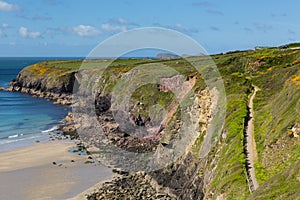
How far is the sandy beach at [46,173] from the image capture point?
4266 cm

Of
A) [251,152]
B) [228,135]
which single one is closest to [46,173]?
[228,135]

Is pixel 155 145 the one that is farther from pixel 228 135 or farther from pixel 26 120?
pixel 26 120

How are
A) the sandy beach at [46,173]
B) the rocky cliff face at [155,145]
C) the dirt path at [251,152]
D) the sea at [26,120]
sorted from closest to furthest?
the dirt path at [251,152], the rocky cliff face at [155,145], the sandy beach at [46,173], the sea at [26,120]

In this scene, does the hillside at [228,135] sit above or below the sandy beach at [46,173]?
above

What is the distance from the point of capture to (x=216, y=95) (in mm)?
44969

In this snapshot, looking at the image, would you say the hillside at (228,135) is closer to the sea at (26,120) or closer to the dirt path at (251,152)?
the dirt path at (251,152)

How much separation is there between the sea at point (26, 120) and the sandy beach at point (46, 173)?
7.44 meters

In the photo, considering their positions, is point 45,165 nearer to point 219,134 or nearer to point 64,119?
point 219,134

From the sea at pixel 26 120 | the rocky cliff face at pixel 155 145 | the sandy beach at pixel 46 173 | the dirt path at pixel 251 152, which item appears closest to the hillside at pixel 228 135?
the rocky cliff face at pixel 155 145

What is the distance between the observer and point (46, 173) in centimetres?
4959

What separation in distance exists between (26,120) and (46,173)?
4258 cm

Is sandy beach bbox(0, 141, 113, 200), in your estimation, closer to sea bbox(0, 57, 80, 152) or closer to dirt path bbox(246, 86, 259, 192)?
sea bbox(0, 57, 80, 152)

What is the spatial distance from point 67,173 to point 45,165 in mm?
6024

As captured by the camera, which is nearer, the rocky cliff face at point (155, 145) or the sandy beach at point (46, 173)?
the rocky cliff face at point (155, 145)
